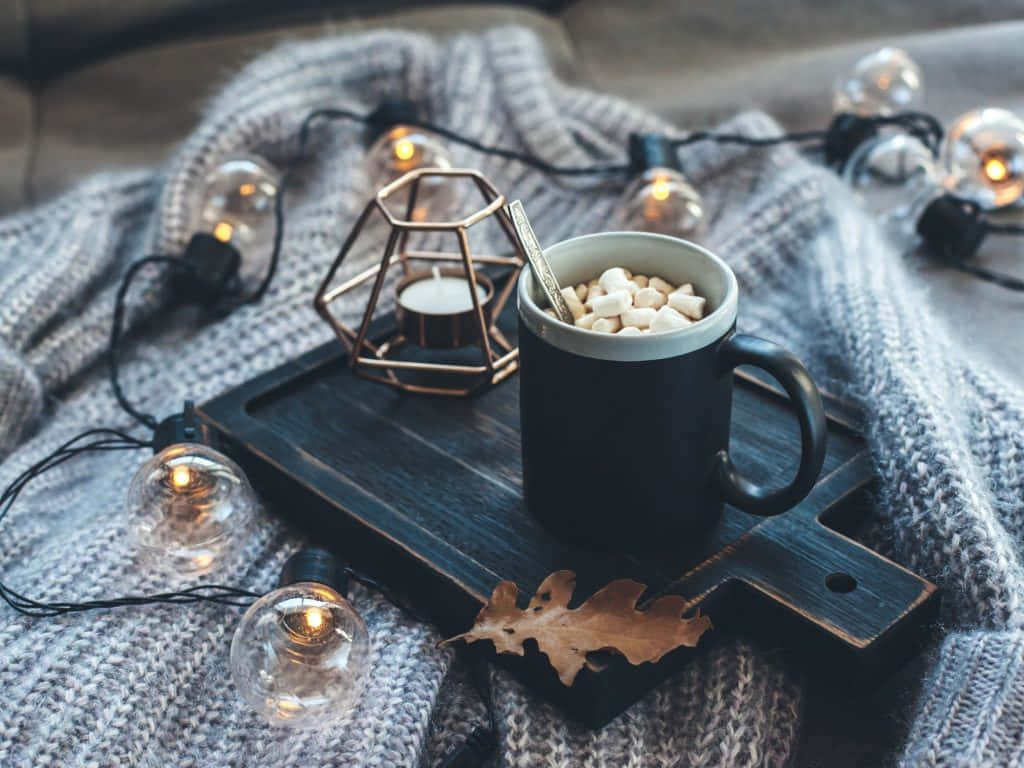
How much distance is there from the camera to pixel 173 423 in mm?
714

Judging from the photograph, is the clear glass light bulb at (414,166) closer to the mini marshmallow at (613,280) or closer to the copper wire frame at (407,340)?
the copper wire frame at (407,340)

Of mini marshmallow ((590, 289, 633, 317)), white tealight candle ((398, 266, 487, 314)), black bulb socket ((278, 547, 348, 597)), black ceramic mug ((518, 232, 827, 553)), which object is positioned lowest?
black bulb socket ((278, 547, 348, 597))

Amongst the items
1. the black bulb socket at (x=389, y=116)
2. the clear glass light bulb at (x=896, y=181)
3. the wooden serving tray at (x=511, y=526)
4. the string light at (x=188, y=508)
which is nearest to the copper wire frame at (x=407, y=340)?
the wooden serving tray at (x=511, y=526)

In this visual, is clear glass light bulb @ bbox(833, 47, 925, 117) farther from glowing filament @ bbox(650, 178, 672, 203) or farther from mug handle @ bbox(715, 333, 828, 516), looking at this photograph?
mug handle @ bbox(715, 333, 828, 516)

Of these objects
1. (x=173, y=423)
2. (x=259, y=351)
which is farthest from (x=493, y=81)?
(x=173, y=423)

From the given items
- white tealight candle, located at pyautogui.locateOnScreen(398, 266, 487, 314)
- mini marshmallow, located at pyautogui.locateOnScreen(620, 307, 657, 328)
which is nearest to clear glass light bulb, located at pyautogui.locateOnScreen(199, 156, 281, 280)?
white tealight candle, located at pyautogui.locateOnScreen(398, 266, 487, 314)

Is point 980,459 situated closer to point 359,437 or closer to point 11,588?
point 359,437

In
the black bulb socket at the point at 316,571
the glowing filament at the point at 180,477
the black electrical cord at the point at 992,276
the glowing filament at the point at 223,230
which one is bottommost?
the black electrical cord at the point at 992,276

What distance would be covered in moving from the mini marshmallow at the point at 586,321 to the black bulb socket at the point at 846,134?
54 centimetres

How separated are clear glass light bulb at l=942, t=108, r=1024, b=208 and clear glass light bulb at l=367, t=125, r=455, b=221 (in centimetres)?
41

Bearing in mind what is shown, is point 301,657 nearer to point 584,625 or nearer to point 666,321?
point 584,625

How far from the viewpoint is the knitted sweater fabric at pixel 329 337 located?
579 millimetres

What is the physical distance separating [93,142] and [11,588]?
0.61 meters

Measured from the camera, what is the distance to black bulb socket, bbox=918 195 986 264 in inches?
36.0
